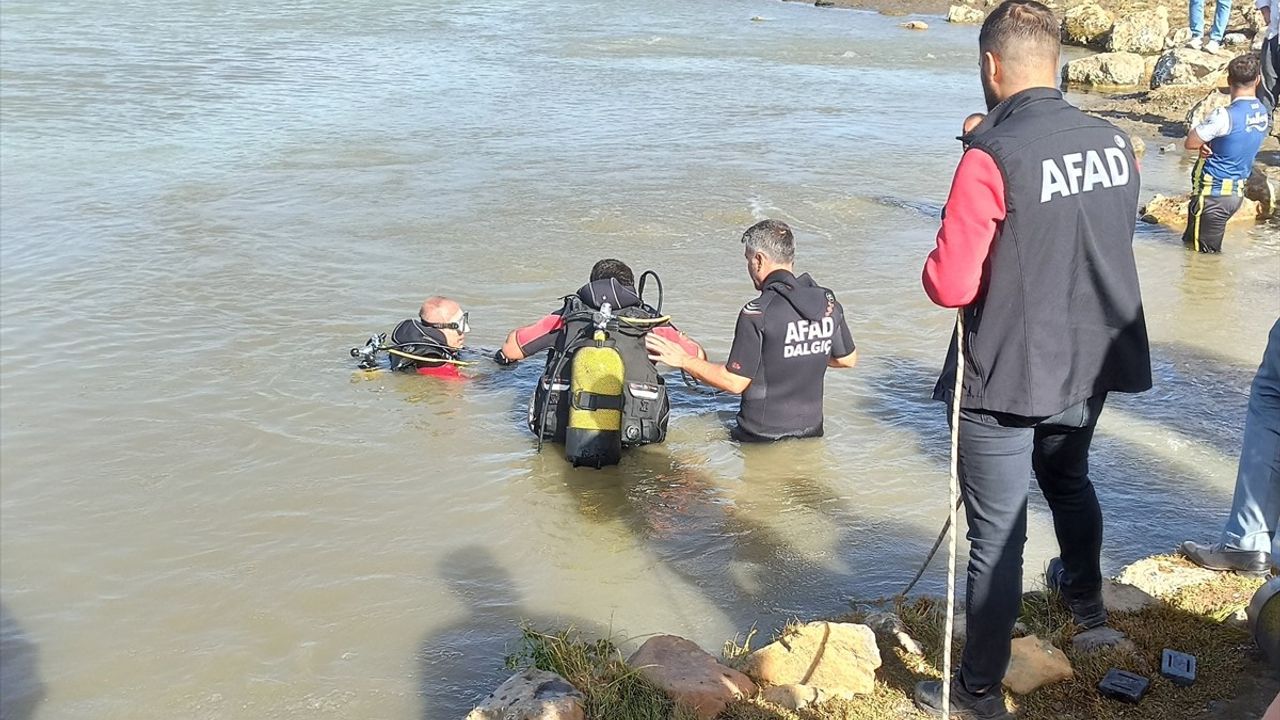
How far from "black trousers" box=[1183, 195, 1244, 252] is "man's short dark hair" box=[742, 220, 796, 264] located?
19.5 feet

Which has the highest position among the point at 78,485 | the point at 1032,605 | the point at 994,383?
the point at 994,383

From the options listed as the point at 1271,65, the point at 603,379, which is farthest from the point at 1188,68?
the point at 603,379

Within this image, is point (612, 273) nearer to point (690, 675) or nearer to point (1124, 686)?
point (690, 675)

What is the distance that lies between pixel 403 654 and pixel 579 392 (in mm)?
1740

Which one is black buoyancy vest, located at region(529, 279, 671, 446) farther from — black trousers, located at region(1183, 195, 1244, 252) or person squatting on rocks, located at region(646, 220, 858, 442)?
black trousers, located at region(1183, 195, 1244, 252)

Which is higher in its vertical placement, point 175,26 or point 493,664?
point 175,26

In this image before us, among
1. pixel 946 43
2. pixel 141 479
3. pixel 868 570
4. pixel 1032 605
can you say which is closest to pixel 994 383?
pixel 1032 605

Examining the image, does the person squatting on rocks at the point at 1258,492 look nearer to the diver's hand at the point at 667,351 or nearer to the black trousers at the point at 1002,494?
the black trousers at the point at 1002,494

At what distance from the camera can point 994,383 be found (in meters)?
3.13

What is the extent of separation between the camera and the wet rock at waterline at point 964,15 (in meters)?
32.8

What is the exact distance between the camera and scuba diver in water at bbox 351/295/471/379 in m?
7.54

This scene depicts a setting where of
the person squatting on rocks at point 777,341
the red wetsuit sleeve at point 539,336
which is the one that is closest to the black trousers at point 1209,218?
the person squatting on rocks at point 777,341

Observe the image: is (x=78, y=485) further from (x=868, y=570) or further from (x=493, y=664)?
(x=868, y=570)

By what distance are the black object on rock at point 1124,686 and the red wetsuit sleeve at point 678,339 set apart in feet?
9.45
